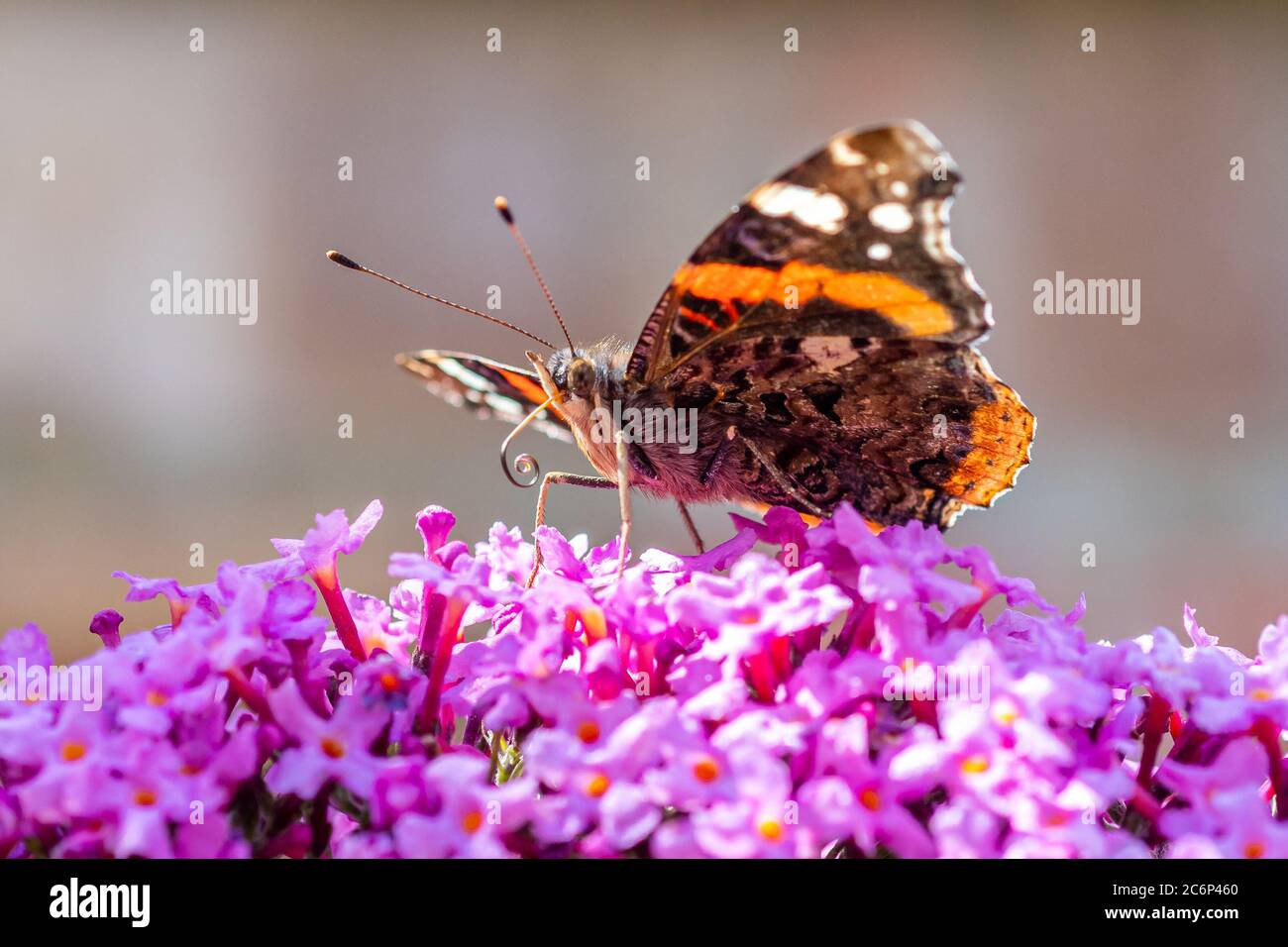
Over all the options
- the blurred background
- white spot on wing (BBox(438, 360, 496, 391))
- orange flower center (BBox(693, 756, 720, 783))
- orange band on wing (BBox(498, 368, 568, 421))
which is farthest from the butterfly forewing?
the blurred background

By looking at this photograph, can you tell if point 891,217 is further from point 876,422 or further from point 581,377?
point 581,377

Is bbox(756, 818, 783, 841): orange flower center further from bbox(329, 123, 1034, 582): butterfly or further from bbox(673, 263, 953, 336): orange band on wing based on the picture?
bbox(673, 263, 953, 336): orange band on wing

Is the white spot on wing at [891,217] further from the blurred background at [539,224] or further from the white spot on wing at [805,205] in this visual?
the blurred background at [539,224]

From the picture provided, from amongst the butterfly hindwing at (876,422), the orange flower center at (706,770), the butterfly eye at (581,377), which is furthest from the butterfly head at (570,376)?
the orange flower center at (706,770)

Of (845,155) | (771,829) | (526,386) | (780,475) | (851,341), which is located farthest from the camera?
(526,386)

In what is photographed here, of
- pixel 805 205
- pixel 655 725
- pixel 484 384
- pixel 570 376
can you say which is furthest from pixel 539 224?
pixel 655 725
